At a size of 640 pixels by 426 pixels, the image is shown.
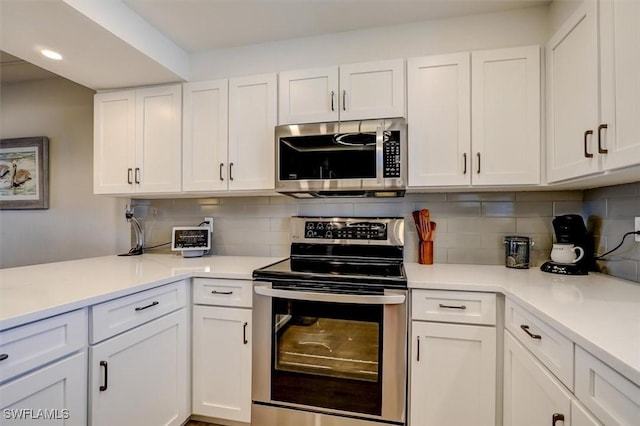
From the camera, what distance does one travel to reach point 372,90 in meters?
1.85

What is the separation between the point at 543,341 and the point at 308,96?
1.67 m

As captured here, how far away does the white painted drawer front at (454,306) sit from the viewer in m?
1.46

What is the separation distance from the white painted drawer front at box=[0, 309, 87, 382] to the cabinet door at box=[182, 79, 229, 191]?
112cm

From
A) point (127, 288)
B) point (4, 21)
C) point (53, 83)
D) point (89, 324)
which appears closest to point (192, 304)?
point (127, 288)

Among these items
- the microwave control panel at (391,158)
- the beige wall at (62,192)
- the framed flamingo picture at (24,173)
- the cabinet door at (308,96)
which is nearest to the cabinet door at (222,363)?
the microwave control panel at (391,158)

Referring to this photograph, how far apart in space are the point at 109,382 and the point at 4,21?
1.69 metres

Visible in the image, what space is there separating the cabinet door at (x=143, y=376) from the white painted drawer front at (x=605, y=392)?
165 centimetres

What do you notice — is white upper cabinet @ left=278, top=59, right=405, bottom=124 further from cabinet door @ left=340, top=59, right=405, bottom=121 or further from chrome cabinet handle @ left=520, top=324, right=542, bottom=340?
chrome cabinet handle @ left=520, top=324, right=542, bottom=340

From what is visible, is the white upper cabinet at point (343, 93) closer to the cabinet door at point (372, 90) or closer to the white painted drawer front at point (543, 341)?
the cabinet door at point (372, 90)

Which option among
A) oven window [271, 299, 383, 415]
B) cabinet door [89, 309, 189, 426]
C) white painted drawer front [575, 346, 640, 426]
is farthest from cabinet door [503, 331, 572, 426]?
cabinet door [89, 309, 189, 426]

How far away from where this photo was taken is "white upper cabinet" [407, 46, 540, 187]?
5.49ft

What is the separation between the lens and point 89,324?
1.22 m

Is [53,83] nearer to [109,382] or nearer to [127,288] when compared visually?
[127,288]

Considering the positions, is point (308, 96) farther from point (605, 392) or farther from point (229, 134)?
point (605, 392)
